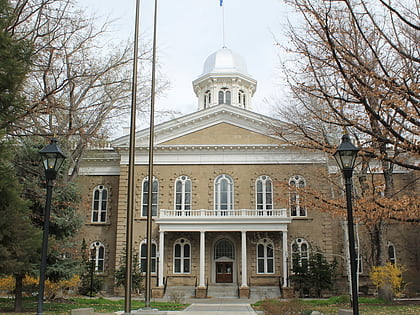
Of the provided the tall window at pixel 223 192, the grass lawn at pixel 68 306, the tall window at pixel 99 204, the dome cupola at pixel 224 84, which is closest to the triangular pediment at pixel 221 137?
the tall window at pixel 223 192

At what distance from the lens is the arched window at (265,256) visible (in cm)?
3038

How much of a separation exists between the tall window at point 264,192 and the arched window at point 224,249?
332cm

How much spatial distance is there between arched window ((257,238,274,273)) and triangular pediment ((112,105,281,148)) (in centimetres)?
703

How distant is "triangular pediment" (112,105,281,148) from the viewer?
105 feet

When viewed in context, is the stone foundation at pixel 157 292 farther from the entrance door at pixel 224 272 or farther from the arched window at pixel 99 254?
the arched window at pixel 99 254

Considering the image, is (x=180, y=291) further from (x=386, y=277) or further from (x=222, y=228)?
(x=386, y=277)

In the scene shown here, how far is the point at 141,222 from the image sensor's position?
3172 centimetres

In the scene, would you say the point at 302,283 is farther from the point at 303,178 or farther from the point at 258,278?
the point at 303,178

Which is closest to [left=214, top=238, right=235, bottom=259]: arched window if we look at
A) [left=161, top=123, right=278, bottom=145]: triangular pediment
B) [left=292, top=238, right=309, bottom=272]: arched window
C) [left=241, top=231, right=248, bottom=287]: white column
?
[left=241, top=231, right=248, bottom=287]: white column

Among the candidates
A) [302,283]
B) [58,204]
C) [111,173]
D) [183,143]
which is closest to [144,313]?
[58,204]

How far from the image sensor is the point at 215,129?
1276 inches

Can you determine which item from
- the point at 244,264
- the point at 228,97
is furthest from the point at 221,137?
the point at 228,97

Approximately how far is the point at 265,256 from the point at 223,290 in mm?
3693

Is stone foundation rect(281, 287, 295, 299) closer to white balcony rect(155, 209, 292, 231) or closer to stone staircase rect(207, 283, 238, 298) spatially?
stone staircase rect(207, 283, 238, 298)
